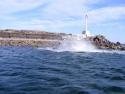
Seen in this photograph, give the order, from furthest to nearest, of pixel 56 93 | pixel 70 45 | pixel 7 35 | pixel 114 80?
1. pixel 7 35
2. pixel 70 45
3. pixel 114 80
4. pixel 56 93

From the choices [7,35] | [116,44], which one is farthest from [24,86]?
[7,35]

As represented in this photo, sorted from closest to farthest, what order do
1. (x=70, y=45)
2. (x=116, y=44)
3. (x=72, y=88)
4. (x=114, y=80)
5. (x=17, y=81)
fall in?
(x=72, y=88) < (x=17, y=81) < (x=114, y=80) < (x=70, y=45) < (x=116, y=44)

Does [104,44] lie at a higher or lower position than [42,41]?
lower

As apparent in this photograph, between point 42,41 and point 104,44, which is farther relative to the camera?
point 42,41

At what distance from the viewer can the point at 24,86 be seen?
15.2 meters

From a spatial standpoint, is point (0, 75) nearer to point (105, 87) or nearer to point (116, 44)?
point (105, 87)

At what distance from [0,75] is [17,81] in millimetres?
2417

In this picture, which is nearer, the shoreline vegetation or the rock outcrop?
the shoreline vegetation

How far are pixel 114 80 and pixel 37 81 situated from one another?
4.57 m

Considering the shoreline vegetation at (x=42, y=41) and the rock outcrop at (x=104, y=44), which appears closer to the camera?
the shoreline vegetation at (x=42, y=41)

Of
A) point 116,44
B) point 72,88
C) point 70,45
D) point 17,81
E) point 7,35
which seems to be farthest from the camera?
point 7,35

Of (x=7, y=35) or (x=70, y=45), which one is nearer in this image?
(x=70, y=45)

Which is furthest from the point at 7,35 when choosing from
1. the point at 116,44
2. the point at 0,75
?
the point at 0,75

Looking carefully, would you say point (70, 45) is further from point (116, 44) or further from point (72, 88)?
point (72, 88)
